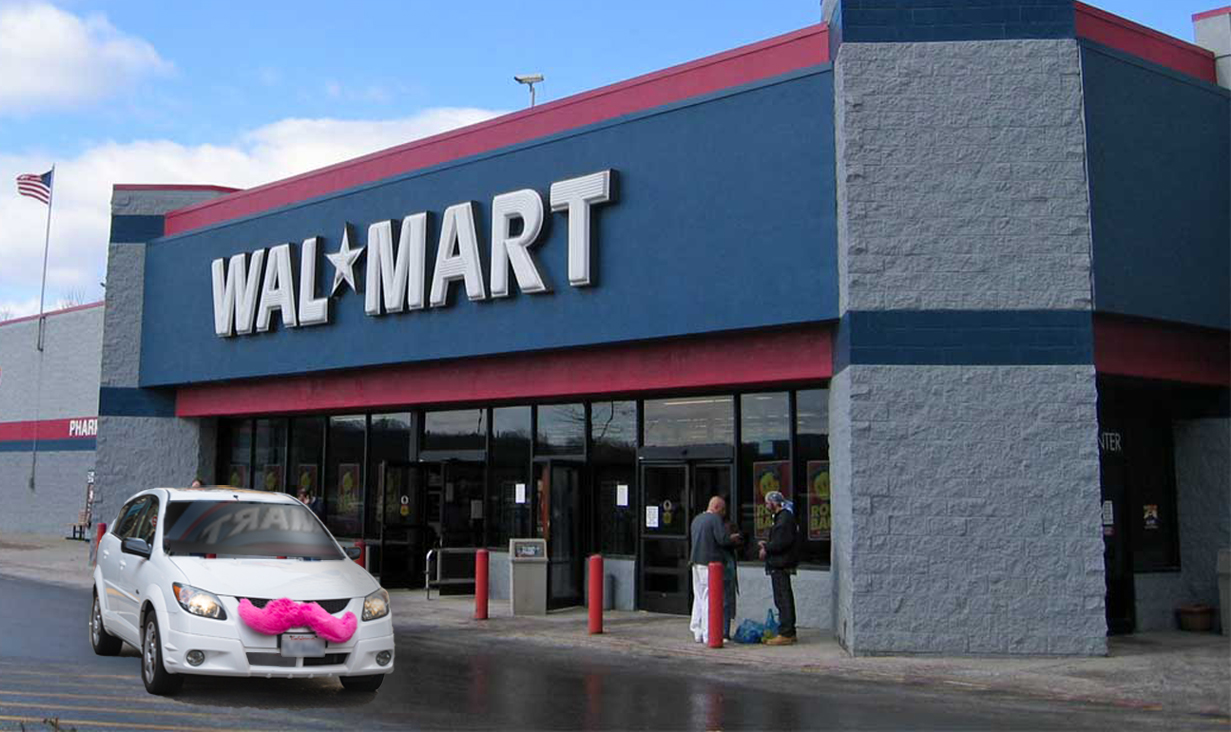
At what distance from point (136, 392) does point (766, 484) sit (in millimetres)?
17257

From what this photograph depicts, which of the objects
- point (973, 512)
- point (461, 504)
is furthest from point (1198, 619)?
point (461, 504)

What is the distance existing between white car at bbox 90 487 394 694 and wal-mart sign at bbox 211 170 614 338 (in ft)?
26.1

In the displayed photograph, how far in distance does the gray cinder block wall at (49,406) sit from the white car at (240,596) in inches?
1179

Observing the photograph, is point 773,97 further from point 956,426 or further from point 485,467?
point 485,467

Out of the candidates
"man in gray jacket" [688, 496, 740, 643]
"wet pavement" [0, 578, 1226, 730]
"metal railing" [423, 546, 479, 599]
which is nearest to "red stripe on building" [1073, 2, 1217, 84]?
"man in gray jacket" [688, 496, 740, 643]

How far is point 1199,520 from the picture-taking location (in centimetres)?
1761

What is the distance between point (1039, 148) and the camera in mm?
14656

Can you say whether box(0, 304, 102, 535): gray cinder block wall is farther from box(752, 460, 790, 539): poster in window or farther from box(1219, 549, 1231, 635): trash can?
box(1219, 549, 1231, 635): trash can

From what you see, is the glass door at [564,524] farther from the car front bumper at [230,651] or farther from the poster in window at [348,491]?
the car front bumper at [230,651]

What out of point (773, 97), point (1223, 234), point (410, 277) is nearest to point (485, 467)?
point (410, 277)

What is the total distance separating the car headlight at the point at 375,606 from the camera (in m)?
9.92

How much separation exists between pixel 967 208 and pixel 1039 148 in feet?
3.80

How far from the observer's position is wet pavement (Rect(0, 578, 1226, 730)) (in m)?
9.16

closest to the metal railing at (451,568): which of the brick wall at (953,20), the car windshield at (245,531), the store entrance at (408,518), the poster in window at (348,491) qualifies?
the store entrance at (408,518)
